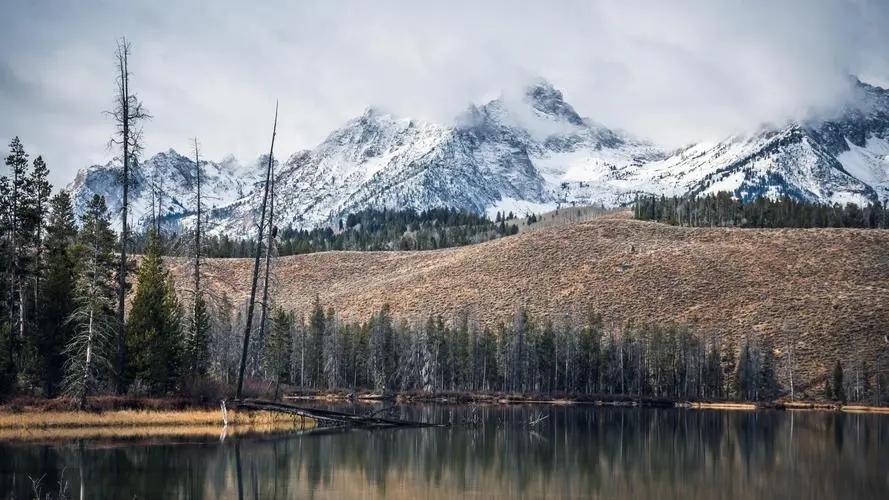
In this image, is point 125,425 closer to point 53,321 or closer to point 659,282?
point 53,321

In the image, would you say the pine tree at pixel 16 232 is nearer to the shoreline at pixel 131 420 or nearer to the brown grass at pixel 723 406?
the shoreline at pixel 131 420

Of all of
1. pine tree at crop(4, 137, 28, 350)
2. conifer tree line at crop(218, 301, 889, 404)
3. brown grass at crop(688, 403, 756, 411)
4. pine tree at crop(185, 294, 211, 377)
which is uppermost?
pine tree at crop(4, 137, 28, 350)

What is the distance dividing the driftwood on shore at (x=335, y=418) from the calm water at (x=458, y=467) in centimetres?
216

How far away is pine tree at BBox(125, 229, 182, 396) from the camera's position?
4444 centimetres

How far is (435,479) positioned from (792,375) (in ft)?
289

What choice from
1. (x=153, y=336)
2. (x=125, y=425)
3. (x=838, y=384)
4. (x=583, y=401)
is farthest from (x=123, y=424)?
(x=838, y=384)

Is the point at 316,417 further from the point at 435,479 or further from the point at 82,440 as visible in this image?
the point at 435,479

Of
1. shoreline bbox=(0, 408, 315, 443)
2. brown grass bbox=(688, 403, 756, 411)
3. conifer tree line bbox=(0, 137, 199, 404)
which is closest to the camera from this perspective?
shoreline bbox=(0, 408, 315, 443)

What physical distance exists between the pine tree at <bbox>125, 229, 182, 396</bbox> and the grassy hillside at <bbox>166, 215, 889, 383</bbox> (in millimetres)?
62034

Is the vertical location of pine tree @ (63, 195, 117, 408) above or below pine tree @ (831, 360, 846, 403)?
above

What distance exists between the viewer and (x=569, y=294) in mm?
141125

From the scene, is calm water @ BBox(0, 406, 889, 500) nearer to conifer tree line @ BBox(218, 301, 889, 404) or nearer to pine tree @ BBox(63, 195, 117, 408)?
pine tree @ BBox(63, 195, 117, 408)

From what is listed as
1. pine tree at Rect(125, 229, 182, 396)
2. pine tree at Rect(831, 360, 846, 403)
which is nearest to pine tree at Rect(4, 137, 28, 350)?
pine tree at Rect(125, 229, 182, 396)

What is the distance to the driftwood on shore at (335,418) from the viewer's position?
47750 millimetres
